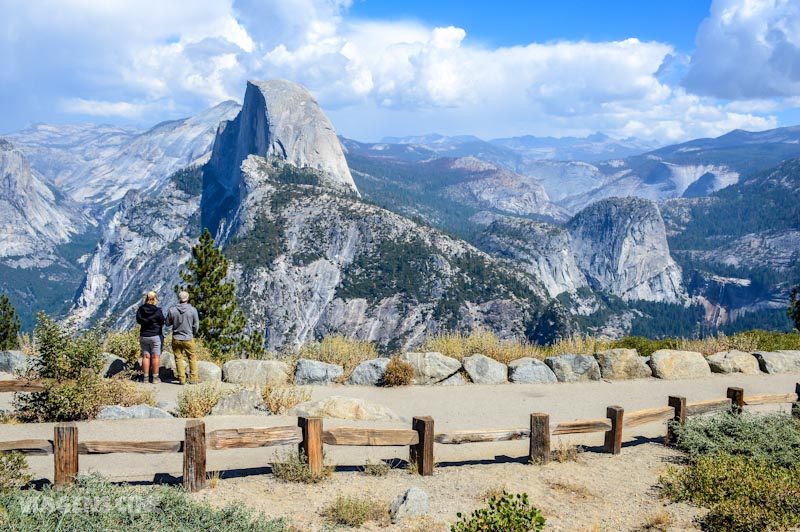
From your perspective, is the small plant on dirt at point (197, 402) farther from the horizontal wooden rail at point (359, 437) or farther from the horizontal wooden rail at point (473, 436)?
the horizontal wooden rail at point (473, 436)

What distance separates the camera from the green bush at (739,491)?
7570 millimetres

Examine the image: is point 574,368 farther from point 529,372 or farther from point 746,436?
point 746,436

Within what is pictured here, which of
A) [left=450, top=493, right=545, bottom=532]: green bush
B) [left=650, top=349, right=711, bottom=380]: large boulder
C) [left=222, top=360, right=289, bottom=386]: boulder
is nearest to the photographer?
[left=450, top=493, right=545, bottom=532]: green bush

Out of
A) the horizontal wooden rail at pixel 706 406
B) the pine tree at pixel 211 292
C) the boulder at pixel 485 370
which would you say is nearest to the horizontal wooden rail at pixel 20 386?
the boulder at pixel 485 370

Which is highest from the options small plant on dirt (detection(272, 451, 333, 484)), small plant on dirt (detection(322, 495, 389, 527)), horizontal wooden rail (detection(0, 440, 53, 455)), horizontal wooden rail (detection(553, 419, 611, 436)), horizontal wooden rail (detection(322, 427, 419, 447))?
horizontal wooden rail (detection(0, 440, 53, 455))

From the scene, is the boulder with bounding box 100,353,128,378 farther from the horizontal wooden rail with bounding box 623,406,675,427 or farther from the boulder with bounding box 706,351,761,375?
the boulder with bounding box 706,351,761,375

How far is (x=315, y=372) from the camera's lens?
54.2 feet

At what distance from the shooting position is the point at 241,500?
825 cm

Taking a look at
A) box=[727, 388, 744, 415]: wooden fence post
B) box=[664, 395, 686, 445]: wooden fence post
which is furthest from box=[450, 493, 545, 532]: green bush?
box=[727, 388, 744, 415]: wooden fence post

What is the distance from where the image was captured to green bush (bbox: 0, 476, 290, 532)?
6309mm

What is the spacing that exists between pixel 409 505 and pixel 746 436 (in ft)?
24.2

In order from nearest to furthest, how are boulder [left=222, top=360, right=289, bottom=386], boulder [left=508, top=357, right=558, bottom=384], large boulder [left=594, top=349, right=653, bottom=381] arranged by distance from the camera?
boulder [left=222, top=360, right=289, bottom=386] → boulder [left=508, top=357, right=558, bottom=384] → large boulder [left=594, top=349, right=653, bottom=381]

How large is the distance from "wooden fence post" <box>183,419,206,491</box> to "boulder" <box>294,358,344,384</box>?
309 inches

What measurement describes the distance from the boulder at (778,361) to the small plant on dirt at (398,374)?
1273cm
